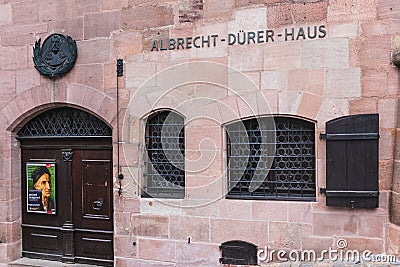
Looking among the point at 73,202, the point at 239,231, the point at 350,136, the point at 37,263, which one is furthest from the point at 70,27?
the point at 350,136

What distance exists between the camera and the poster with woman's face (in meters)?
6.91

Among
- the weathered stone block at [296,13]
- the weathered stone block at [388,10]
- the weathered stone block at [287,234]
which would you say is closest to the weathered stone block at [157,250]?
the weathered stone block at [287,234]

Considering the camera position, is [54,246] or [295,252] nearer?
[295,252]

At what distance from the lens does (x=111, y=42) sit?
6.38 meters

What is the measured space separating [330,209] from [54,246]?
13.2 feet

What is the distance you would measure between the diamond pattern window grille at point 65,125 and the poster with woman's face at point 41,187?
48cm

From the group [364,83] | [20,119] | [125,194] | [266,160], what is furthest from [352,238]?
[20,119]

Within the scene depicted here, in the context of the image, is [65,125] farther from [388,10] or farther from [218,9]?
[388,10]

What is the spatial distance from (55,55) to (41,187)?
193 cm

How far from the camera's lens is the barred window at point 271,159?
18.7 feet

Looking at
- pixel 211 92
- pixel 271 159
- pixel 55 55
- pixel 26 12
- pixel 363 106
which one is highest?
pixel 26 12

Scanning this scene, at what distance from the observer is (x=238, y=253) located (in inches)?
229

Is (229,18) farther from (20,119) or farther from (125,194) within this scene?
(20,119)

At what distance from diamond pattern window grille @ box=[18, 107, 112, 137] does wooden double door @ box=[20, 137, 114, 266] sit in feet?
0.32
